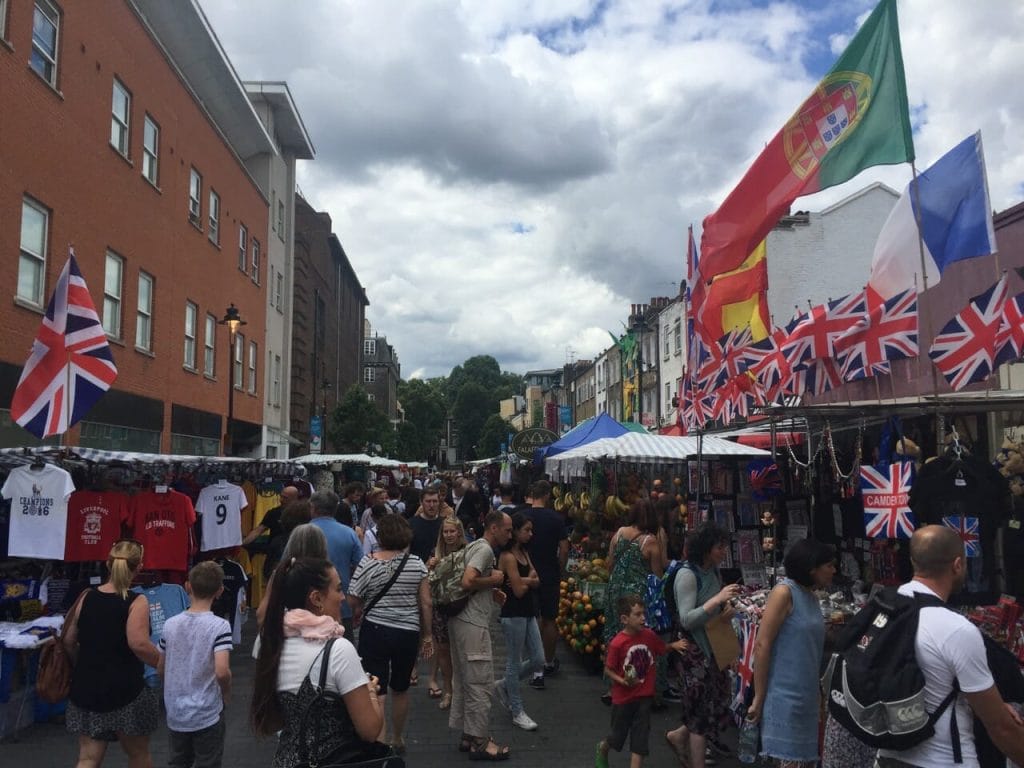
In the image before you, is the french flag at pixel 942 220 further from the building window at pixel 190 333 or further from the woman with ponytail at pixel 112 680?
the building window at pixel 190 333

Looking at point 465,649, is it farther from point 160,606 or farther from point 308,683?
point 308,683

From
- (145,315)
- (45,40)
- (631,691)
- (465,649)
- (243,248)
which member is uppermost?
(243,248)

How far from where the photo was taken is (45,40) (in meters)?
13.5

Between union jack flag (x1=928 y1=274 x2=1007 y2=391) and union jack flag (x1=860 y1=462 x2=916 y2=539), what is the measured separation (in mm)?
780

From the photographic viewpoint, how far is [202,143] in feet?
71.5

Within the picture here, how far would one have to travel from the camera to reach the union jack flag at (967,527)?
5.54 metres

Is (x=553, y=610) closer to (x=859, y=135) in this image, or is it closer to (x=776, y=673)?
(x=776, y=673)

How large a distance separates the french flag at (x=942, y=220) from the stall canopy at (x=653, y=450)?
2.75 m

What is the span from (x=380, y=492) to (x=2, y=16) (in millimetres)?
8854

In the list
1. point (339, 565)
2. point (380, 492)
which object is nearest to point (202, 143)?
point (380, 492)

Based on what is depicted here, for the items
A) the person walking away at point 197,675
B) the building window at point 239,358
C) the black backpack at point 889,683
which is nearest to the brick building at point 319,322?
the building window at point 239,358

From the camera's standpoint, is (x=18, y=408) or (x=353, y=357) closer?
(x=18, y=408)

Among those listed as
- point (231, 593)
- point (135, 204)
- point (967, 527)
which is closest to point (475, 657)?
point (967, 527)

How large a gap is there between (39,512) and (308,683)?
5.05m
